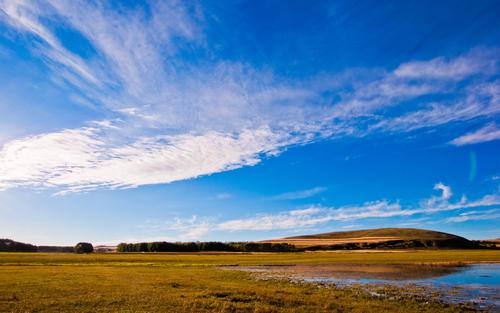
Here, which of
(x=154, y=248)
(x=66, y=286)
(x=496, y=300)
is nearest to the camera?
(x=496, y=300)

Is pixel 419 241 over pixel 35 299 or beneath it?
over

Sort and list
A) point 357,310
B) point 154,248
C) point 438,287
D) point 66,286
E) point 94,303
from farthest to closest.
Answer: point 154,248 → point 438,287 → point 66,286 → point 94,303 → point 357,310

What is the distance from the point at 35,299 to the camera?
27.8m

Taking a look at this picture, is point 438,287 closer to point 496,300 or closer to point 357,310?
point 496,300

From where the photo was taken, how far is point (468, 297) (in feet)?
104

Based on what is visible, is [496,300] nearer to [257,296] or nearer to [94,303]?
[257,296]

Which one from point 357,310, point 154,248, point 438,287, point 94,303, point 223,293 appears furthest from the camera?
point 154,248

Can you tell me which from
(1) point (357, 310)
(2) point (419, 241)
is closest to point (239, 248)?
(2) point (419, 241)

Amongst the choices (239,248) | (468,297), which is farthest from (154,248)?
(468,297)

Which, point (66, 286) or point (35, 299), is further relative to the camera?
point (66, 286)

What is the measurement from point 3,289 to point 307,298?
26.3 meters

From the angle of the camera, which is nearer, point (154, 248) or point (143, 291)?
point (143, 291)

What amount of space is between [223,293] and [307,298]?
741cm

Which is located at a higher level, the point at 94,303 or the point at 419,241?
the point at 419,241
